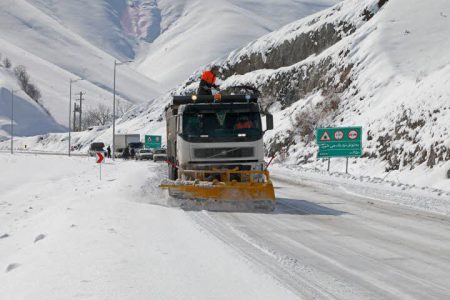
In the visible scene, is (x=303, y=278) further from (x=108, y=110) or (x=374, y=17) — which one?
(x=108, y=110)

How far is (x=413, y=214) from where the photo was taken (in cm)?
1417

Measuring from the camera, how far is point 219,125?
51.4 ft

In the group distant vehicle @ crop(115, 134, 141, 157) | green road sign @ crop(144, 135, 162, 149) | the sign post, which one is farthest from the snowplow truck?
distant vehicle @ crop(115, 134, 141, 157)

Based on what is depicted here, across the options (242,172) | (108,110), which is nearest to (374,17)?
(242,172)

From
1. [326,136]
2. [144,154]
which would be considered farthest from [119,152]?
[326,136]

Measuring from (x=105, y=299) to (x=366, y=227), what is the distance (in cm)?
741

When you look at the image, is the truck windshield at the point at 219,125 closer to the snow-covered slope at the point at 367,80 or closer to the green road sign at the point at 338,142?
the snow-covered slope at the point at 367,80

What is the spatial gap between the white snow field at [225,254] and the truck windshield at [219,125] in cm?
217

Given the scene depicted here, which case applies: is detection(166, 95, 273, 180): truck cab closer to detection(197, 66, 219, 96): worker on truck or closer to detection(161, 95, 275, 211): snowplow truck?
detection(161, 95, 275, 211): snowplow truck

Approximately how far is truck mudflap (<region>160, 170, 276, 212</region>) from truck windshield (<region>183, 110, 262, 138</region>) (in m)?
1.05

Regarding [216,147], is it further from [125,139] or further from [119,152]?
[119,152]

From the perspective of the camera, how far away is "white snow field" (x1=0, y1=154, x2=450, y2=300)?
19.9ft

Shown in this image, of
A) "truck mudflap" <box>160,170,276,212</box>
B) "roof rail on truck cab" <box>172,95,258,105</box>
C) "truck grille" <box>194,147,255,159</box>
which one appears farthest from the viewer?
"roof rail on truck cab" <box>172,95,258,105</box>

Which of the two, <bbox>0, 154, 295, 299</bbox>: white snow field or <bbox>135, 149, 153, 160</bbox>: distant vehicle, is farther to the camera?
<bbox>135, 149, 153, 160</bbox>: distant vehicle
